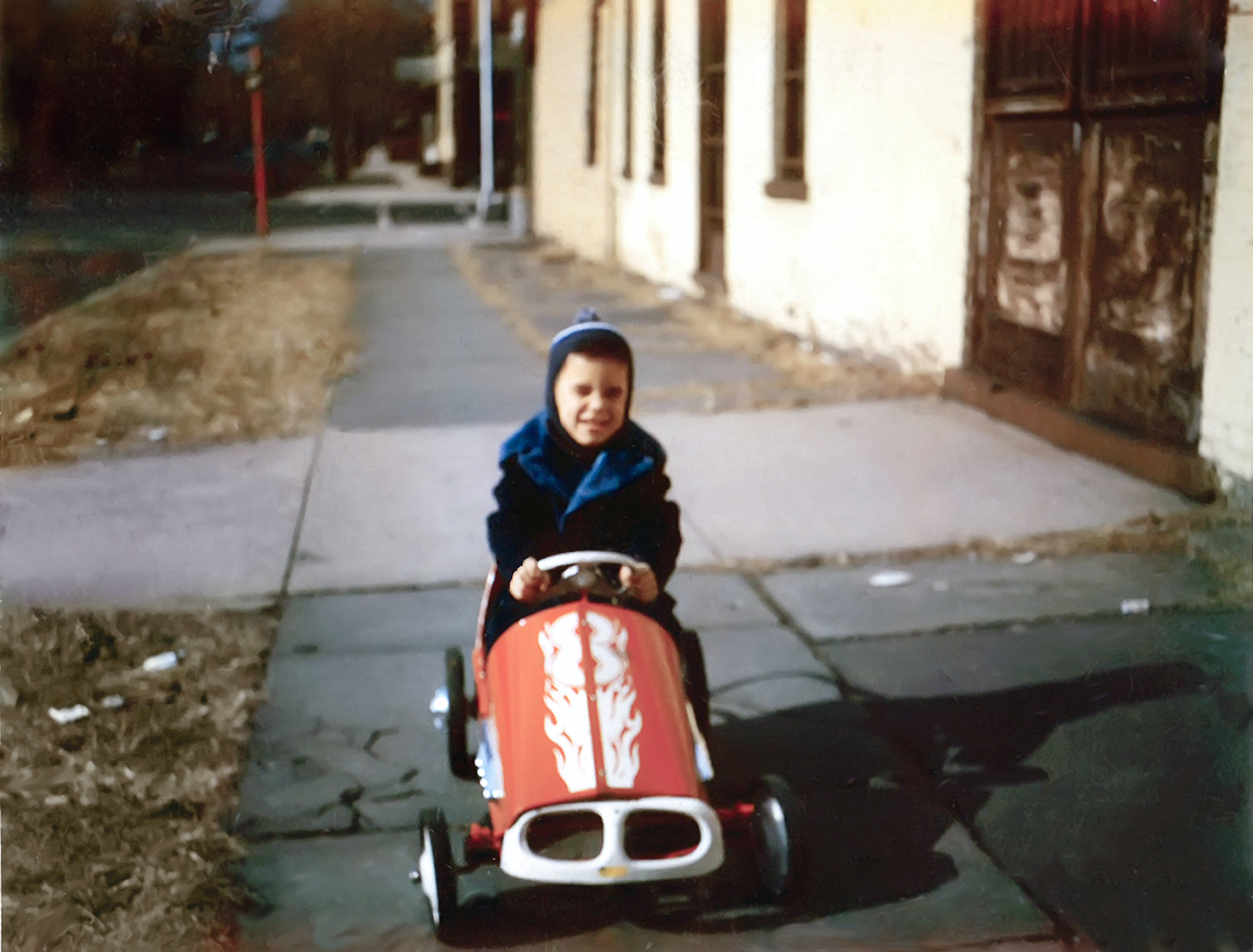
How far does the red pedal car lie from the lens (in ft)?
9.19

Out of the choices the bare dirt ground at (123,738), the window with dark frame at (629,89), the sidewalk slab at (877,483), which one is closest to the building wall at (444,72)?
the window with dark frame at (629,89)

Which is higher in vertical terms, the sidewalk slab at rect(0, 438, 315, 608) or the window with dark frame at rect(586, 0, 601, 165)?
the window with dark frame at rect(586, 0, 601, 165)

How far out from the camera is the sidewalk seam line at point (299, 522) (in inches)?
198

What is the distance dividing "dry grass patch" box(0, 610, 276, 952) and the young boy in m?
0.88

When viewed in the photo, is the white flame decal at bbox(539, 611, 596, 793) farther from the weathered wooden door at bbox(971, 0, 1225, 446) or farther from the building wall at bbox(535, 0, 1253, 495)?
the weathered wooden door at bbox(971, 0, 1225, 446)

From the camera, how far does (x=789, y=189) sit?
10.3m

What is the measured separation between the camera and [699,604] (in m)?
4.91

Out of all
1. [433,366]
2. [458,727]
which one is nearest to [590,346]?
[458,727]

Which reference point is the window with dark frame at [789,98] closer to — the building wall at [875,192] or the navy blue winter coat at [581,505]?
the building wall at [875,192]

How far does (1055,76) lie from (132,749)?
5.15 m

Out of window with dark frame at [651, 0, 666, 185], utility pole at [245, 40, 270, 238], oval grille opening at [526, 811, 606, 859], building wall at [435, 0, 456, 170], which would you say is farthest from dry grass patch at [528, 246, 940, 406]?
building wall at [435, 0, 456, 170]

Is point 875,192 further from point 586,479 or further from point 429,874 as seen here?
point 429,874

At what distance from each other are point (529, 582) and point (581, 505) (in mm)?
222

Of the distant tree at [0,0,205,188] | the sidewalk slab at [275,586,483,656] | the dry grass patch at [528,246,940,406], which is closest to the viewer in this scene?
the sidewalk slab at [275,586,483,656]
